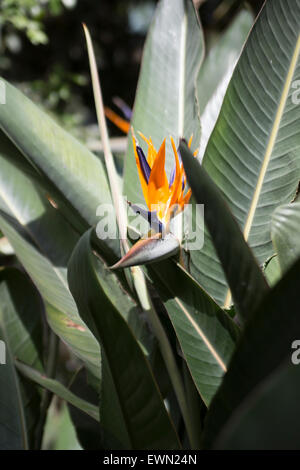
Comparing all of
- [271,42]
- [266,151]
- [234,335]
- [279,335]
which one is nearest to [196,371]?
[234,335]

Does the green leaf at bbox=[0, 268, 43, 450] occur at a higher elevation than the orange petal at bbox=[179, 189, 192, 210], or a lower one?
lower

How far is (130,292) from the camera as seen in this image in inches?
26.9

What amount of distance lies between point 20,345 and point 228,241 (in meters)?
0.46

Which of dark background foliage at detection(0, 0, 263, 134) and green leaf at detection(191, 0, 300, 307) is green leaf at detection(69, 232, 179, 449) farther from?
dark background foliage at detection(0, 0, 263, 134)

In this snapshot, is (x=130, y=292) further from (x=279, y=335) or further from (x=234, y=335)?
(x=279, y=335)

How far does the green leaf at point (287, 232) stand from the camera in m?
0.53

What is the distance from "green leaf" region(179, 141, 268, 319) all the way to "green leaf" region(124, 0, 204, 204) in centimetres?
30

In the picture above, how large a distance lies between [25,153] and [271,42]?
13.5 inches

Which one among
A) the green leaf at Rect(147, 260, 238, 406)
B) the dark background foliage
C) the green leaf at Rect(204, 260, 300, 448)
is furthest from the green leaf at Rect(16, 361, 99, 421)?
the dark background foliage

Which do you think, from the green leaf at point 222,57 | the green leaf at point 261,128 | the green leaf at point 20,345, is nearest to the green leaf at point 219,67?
the green leaf at point 222,57

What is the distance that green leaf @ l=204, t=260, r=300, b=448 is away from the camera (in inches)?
16.1

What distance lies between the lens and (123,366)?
51 cm

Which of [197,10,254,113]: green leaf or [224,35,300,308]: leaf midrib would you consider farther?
[197,10,254,113]: green leaf

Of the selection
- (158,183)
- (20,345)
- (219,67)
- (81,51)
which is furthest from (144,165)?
(81,51)
